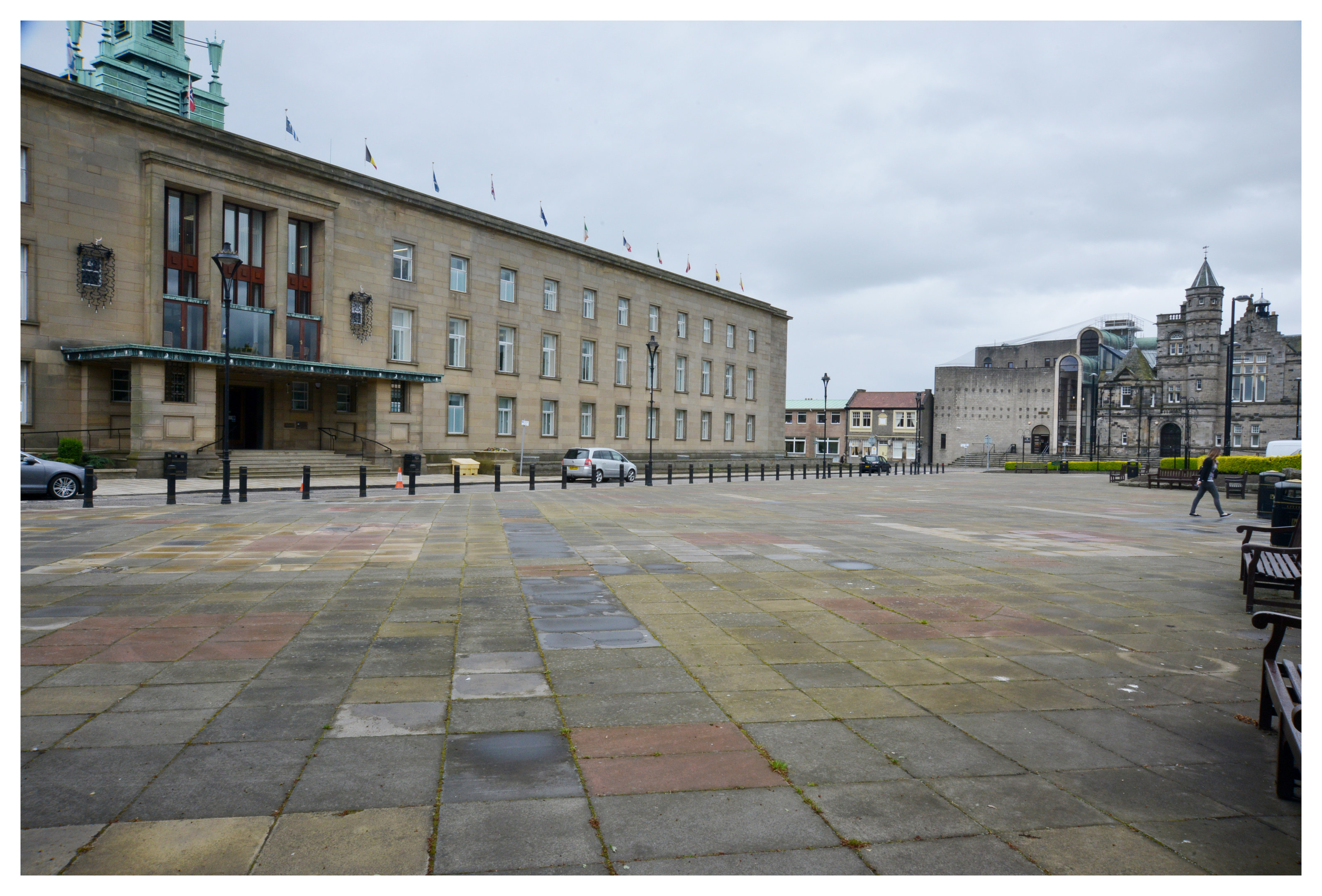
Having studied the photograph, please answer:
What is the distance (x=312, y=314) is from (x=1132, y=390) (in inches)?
3062

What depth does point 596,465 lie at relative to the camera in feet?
117

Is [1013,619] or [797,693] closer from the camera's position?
[797,693]

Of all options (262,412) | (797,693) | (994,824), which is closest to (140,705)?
(797,693)

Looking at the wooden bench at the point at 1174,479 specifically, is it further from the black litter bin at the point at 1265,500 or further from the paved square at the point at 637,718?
the paved square at the point at 637,718

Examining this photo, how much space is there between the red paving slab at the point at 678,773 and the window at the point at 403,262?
1551 inches

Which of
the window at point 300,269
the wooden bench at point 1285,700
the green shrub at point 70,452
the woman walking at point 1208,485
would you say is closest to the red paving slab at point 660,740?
the wooden bench at point 1285,700

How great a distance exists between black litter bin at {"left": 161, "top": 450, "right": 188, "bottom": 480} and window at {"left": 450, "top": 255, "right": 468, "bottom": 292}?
55.4 feet

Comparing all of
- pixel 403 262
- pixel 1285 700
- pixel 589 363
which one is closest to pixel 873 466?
pixel 589 363

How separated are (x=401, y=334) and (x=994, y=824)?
40396 mm

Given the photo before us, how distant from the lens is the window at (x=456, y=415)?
41.9 m

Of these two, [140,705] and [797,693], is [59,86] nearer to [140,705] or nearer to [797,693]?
[140,705]

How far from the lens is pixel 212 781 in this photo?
145 inches

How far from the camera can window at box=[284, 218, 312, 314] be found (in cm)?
3612

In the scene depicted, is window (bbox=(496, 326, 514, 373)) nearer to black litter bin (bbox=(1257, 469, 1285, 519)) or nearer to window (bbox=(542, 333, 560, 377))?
window (bbox=(542, 333, 560, 377))
